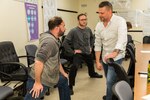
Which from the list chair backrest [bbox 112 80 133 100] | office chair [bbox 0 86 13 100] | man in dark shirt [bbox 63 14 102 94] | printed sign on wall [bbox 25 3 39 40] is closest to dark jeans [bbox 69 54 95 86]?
man in dark shirt [bbox 63 14 102 94]

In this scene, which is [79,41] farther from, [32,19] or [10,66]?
[10,66]

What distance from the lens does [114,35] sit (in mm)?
2834

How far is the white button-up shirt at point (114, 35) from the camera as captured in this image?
8.95 ft

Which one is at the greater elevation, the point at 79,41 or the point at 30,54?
the point at 79,41

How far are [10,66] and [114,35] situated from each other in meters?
1.70

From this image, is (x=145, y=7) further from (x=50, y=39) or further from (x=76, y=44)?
(x=50, y=39)

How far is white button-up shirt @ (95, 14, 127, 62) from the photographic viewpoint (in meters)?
2.73

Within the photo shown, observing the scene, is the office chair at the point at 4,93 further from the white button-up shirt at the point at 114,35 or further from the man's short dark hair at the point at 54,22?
the white button-up shirt at the point at 114,35

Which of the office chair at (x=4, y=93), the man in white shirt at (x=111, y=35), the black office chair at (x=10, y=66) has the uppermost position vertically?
the man in white shirt at (x=111, y=35)

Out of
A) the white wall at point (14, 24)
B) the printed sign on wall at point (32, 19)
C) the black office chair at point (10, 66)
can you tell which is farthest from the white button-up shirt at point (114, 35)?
the printed sign on wall at point (32, 19)

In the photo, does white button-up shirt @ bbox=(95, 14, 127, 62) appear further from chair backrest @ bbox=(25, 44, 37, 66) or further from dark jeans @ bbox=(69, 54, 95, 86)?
chair backrest @ bbox=(25, 44, 37, 66)

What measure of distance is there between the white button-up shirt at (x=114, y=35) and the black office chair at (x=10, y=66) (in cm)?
124

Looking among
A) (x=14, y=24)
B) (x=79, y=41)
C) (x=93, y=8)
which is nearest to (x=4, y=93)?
(x=14, y=24)

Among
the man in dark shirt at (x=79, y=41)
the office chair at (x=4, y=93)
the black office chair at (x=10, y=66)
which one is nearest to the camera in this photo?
the office chair at (x=4, y=93)
